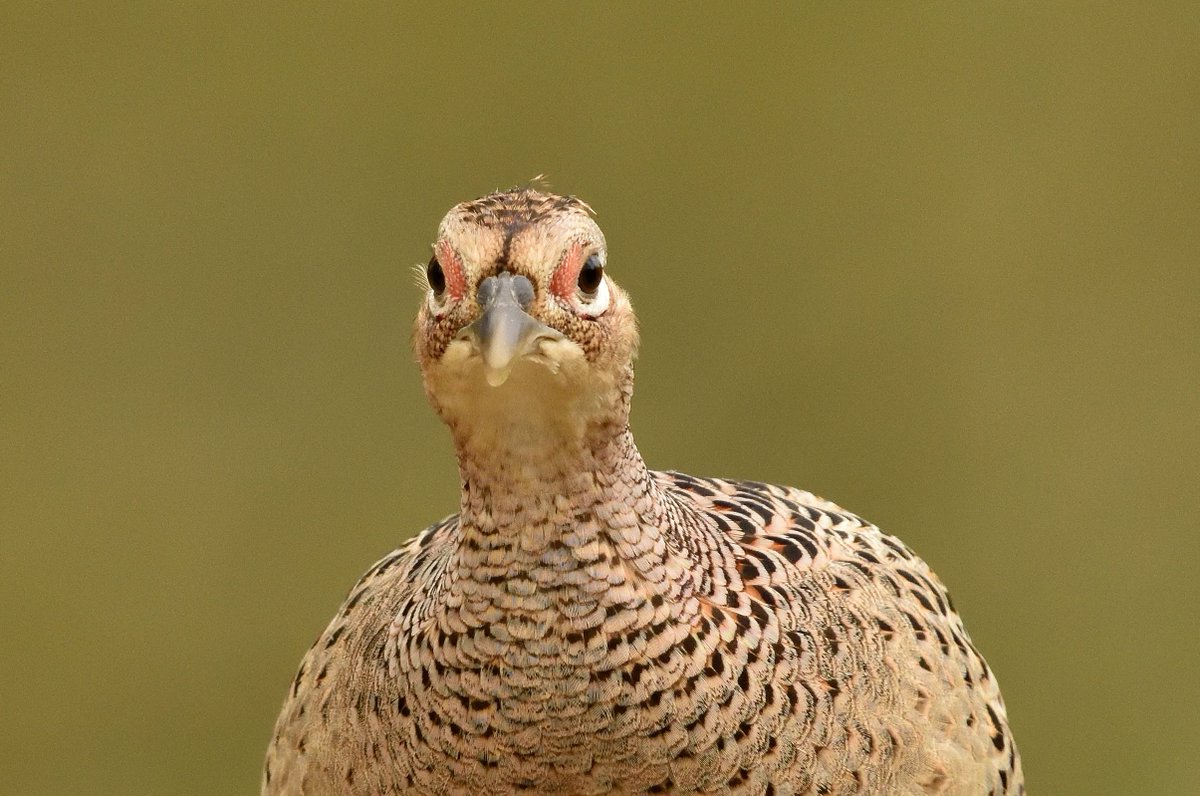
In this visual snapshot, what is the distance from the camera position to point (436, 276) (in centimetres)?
145

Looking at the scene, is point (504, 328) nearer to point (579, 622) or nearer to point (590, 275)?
point (590, 275)

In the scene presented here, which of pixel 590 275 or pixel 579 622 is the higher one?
pixel 590 275

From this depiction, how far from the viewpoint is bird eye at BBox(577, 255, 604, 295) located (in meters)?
1.44

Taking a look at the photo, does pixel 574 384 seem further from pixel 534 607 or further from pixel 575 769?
pixel 575 769

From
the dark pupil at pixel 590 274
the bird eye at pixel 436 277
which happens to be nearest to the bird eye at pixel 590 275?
the dark pupil at pixel 590 274

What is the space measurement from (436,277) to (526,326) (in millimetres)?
150

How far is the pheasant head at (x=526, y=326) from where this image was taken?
1.38 m

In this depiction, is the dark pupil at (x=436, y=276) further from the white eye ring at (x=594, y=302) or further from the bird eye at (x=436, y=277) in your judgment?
the white eye ring at (x=594, y=302)

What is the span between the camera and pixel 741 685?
1.56m

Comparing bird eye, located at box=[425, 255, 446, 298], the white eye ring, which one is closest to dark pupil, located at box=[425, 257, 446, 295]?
bird eye, located at box=[425, 255, 446, 298]

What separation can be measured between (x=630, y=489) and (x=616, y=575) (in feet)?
0.27

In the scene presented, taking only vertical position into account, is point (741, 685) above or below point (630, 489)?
below

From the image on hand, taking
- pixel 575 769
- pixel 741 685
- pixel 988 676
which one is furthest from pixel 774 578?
pixel 988 676

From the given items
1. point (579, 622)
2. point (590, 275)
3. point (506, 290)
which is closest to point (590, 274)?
point (590, 275)
